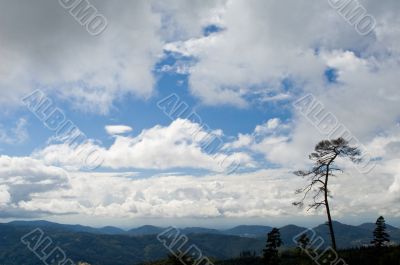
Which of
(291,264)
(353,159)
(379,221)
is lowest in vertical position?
(291,264)

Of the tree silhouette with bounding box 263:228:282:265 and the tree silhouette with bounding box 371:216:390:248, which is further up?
the tree silhouette with bounding box 371:216:390:248

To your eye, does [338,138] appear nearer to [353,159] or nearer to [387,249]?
[353,159]

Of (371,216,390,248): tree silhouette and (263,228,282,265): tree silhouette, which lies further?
(371,216,390,248): tree silhouette

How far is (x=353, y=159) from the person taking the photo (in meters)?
41.1

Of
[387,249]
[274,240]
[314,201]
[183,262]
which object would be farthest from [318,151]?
[183,262]

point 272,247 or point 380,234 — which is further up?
point 380,234

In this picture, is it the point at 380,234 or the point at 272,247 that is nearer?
the point at 272,247

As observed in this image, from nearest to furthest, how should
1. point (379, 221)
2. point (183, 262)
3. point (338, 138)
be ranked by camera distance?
point (338, 138)
point (183, 262)
point (379, 221)

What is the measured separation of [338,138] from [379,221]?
77.2 feet

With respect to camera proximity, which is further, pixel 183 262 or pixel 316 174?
pixel 183 262

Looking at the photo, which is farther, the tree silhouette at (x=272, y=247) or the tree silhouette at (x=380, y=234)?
the tree silhouette at (x=380, y=234)

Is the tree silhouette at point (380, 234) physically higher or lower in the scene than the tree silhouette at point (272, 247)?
higher

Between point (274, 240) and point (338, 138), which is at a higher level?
point (338, 138)

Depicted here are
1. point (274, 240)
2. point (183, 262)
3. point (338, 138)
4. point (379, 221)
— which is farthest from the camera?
point (379, 221)
